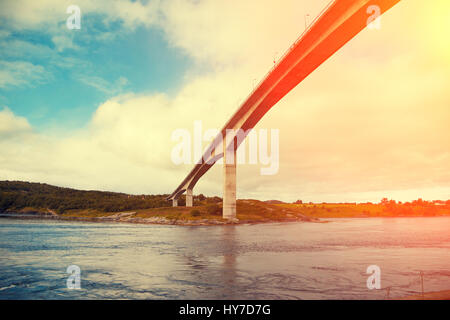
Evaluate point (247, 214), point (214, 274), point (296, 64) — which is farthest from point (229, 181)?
point (214, 274)

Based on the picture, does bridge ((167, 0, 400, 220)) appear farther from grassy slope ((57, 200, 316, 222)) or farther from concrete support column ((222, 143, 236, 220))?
grassy slope ((57, 200, 316, 222))

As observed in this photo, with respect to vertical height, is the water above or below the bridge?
below

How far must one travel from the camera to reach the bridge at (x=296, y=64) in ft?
98.3

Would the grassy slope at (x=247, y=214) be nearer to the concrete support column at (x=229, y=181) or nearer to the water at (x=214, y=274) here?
the concrete support column at (x=229, y=181)

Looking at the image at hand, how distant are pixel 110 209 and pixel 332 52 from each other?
462ft

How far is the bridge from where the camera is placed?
30.0m

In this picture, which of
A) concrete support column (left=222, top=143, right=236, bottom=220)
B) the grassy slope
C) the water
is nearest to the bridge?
concrete support column (left=222, top=143, right=236, bottom=220)

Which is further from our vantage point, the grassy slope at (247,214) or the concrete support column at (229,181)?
the grassy slope at (247,214)

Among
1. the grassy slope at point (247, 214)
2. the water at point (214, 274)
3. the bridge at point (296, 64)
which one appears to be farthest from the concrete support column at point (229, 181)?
the water at point (214, 274)

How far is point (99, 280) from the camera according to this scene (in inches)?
734

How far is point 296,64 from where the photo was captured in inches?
1631

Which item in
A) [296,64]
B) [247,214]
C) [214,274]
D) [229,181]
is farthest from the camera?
[247,214]

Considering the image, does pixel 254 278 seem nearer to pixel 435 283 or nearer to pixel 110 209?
pixel 435 283

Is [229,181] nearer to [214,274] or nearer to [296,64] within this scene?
[296,64]
